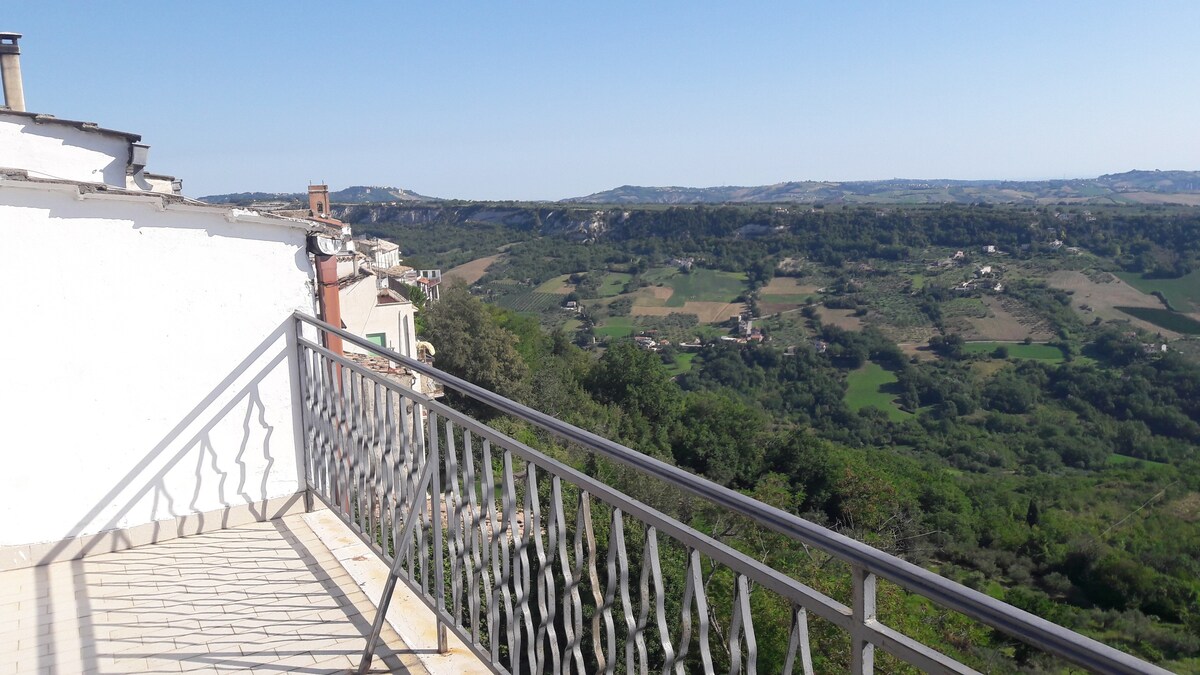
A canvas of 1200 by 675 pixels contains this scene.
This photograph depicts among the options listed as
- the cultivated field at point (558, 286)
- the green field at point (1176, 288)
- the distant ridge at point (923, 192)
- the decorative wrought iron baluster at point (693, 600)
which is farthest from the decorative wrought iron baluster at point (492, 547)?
the distant ridge at point (923, 192)

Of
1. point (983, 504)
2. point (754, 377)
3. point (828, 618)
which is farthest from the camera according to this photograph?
point (754, 377)

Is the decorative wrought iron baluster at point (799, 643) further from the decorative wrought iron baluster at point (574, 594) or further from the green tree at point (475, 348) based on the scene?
the green tree at point (475, 348)

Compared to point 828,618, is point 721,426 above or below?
below

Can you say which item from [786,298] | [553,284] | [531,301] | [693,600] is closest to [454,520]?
[693,600]

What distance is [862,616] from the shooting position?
1.10m

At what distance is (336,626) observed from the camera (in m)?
2.73

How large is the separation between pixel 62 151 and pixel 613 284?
253 ft

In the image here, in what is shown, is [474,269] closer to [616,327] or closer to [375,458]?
[616,327]

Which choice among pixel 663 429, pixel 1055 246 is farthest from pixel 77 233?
pixel 1055 246

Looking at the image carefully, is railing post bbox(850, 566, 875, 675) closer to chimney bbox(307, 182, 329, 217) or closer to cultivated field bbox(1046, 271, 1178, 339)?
chimney bbox(307, 182, 329, 217)

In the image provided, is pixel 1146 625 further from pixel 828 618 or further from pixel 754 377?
pixel 754 377

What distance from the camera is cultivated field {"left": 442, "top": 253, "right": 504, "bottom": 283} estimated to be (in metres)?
80.3

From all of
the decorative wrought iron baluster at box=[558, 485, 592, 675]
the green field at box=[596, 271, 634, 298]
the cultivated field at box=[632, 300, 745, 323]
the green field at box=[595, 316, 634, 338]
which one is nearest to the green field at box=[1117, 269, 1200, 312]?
the cultivated field at box=[632, 300, 745, 323]

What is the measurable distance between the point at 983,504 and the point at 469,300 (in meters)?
24.3
